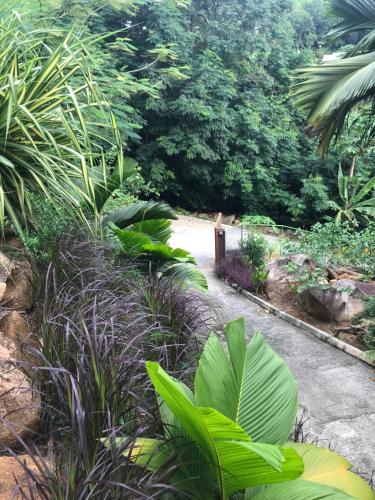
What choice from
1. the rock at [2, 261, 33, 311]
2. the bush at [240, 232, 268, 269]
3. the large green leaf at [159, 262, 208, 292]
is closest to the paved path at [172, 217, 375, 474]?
the large green leaf at [159, 262, 208, 292]

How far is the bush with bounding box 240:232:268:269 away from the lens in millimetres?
8914

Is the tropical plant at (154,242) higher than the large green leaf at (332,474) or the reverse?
higher

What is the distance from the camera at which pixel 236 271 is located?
8805 mm

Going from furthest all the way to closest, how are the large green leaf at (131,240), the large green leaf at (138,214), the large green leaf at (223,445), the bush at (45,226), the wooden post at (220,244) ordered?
the wooden post at (220,244) < the large green leaf at (138,214) < the large green leaf at (131,240) < the bush at (45,226) < the large green leaf at (223,445)

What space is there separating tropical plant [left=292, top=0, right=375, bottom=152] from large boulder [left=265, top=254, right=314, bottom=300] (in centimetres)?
183

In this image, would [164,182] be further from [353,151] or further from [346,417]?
[346,417]

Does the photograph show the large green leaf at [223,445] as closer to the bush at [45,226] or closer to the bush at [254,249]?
the bush at [45,226]

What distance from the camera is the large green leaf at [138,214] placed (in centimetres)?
511

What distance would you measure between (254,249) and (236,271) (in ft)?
1.90

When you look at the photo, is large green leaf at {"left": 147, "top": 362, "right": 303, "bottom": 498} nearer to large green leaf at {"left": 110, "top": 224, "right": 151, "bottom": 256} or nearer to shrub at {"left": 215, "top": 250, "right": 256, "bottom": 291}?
large green leaf at {"left": 110, "top": 224, "right": 151, "bottom": 256}

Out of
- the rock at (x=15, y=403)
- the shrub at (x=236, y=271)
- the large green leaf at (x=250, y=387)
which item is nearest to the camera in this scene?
the large green leaf at (x=250, y=387)

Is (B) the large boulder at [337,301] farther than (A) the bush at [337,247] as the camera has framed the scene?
No

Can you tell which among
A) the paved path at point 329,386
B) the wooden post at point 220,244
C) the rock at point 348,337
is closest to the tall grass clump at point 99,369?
the paved path at point 329,386

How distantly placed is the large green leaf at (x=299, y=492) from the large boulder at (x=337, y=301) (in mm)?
5012
